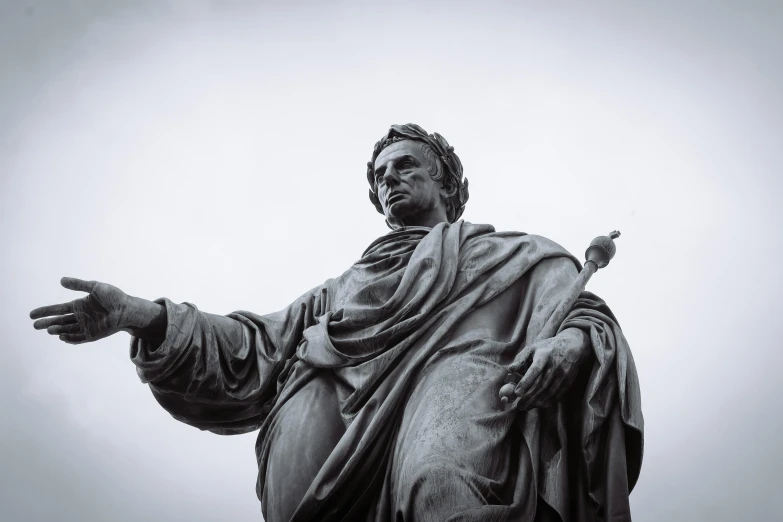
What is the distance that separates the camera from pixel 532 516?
8.10 meters

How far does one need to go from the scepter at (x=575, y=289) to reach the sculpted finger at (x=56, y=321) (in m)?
3.32

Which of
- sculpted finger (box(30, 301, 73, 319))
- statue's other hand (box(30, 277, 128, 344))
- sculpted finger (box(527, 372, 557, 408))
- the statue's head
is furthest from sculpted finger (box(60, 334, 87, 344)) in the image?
sculpted finger (box(527, 372, 557, 408))

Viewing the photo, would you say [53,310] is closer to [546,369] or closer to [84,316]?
[84,316]

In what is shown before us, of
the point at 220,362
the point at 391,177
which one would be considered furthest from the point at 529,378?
the point at 391,177

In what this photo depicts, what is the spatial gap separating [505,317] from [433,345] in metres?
0.69

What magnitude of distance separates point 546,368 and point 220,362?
117 inches

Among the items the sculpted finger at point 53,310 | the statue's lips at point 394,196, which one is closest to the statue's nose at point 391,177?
the statue's lips at point 394,196

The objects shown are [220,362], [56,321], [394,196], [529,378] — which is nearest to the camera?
[529,378]

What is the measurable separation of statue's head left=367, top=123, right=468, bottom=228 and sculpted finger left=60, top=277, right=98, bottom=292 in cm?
298

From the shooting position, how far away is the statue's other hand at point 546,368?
27.6 feet

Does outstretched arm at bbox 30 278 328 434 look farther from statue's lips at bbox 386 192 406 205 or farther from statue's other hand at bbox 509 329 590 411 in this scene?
statue's other hand at bbox 509 329 590 411

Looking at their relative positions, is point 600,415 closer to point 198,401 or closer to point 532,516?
point 532,516

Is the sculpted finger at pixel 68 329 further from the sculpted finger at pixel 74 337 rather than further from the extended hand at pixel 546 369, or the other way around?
the extended hand at pixel 546 369

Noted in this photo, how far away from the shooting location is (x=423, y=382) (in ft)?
29.6
